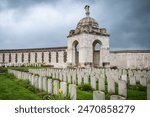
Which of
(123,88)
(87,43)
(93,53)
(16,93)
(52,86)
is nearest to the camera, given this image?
(123,88)

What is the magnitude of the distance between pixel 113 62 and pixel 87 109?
1126 inches

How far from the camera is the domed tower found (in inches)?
1194

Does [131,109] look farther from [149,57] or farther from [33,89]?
[149,57]

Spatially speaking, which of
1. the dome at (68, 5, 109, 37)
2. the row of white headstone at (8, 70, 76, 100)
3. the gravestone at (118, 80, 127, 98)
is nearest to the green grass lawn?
the row of white headstone at (8, 70, 76, 100)

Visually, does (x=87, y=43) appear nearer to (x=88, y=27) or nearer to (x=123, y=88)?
(x=88, y=27)

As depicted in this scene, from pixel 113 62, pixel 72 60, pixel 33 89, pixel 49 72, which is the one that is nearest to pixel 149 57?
pixel 113 62

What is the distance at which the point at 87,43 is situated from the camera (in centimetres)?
3056

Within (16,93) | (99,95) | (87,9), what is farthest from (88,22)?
(99,95)

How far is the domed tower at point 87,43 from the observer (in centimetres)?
3033

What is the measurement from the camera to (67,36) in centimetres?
3459

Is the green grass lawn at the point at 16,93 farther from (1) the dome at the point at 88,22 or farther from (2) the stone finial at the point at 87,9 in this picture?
(2) the stone finial at the point at 87,9

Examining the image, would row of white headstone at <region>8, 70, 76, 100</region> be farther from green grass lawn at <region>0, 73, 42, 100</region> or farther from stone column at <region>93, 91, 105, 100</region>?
stone column at <region>93, 91, 105, 100</region>

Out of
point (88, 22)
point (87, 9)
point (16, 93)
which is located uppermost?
point (87, 9)

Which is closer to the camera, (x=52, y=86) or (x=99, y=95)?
(x=99, y=95)
